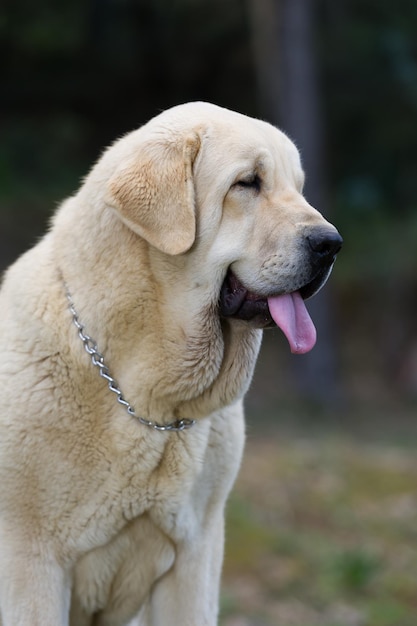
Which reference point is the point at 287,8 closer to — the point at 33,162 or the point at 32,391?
the point at 33,162

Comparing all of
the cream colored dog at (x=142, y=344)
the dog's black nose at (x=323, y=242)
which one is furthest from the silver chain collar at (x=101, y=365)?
the dog's black nose at (x=323, y=242)

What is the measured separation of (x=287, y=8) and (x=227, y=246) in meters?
9.39

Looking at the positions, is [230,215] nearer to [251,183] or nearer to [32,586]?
[251,183]

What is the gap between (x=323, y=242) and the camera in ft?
10.4

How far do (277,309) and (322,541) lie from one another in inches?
130

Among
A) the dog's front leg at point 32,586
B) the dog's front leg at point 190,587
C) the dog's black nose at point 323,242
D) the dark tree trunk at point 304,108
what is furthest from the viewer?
the dark tree trunk at point 304,108

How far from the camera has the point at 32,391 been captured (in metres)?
3.31

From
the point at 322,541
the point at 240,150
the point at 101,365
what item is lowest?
the point at 322,541

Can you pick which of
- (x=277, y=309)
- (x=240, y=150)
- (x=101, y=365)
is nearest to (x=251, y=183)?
(x=240, y=150)

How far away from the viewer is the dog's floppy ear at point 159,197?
3180 mm

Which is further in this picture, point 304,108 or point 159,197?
point 304,108

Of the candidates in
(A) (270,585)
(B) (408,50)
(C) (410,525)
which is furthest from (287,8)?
(A) (270,585)

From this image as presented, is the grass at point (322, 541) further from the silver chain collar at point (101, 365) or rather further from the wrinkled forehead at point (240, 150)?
→ the wrinkled forehead at point (240, 150)

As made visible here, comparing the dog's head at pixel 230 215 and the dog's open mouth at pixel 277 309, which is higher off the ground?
the dog's head at pixel 230 215
